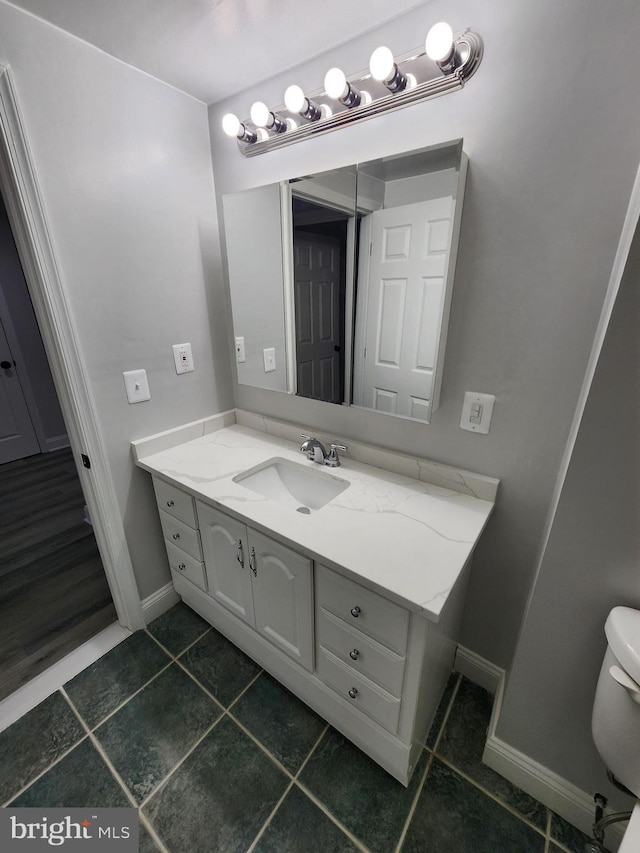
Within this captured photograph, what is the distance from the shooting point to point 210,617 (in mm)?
1539

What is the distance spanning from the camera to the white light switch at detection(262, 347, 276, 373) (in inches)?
60.0

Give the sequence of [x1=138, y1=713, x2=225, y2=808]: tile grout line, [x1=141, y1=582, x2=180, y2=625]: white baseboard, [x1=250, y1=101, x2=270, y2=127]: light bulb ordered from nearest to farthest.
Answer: [x1=138, y1=713, x2=225, y2=808]: tile grout line < [x1=250, y1=101, x2=270, y2=127]: light bulb < [x1=141, y1=582, x2=180, y2=625]: white baseboard

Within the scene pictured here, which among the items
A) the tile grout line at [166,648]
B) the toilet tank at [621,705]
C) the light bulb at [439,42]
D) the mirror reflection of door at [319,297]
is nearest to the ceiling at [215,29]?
the light bulb at [439,42]

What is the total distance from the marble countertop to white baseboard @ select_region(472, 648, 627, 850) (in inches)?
26.0

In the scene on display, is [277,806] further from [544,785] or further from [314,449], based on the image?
[314,449]

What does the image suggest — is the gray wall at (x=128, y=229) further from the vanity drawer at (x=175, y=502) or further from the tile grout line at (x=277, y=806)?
the tile grout line at (x=277, y=806)

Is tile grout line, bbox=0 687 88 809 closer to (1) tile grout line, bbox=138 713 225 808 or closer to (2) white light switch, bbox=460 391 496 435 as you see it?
(1) tile grout line, bbox=138 713 225 808

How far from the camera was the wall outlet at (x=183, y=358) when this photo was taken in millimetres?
1492

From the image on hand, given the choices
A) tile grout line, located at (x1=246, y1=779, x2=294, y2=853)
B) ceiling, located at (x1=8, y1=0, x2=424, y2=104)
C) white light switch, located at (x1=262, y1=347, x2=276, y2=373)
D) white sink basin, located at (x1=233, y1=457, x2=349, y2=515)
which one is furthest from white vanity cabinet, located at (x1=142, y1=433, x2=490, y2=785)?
ceiling, located at (x1=8, y1=0, x2=424, y2=104)

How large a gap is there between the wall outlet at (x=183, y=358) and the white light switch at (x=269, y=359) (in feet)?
1.07

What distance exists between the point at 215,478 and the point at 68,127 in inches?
46.9

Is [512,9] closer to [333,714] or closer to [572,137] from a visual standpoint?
[572,137]

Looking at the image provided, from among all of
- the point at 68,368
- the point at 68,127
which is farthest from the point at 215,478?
the point at 68,127

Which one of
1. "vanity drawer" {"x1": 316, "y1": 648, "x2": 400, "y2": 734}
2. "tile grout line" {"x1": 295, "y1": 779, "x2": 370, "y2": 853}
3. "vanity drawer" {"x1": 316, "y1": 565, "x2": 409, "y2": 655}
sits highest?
"vanity drawer" {"x1": 316, "y1": 565, "x2": 409, "y2": 655}
